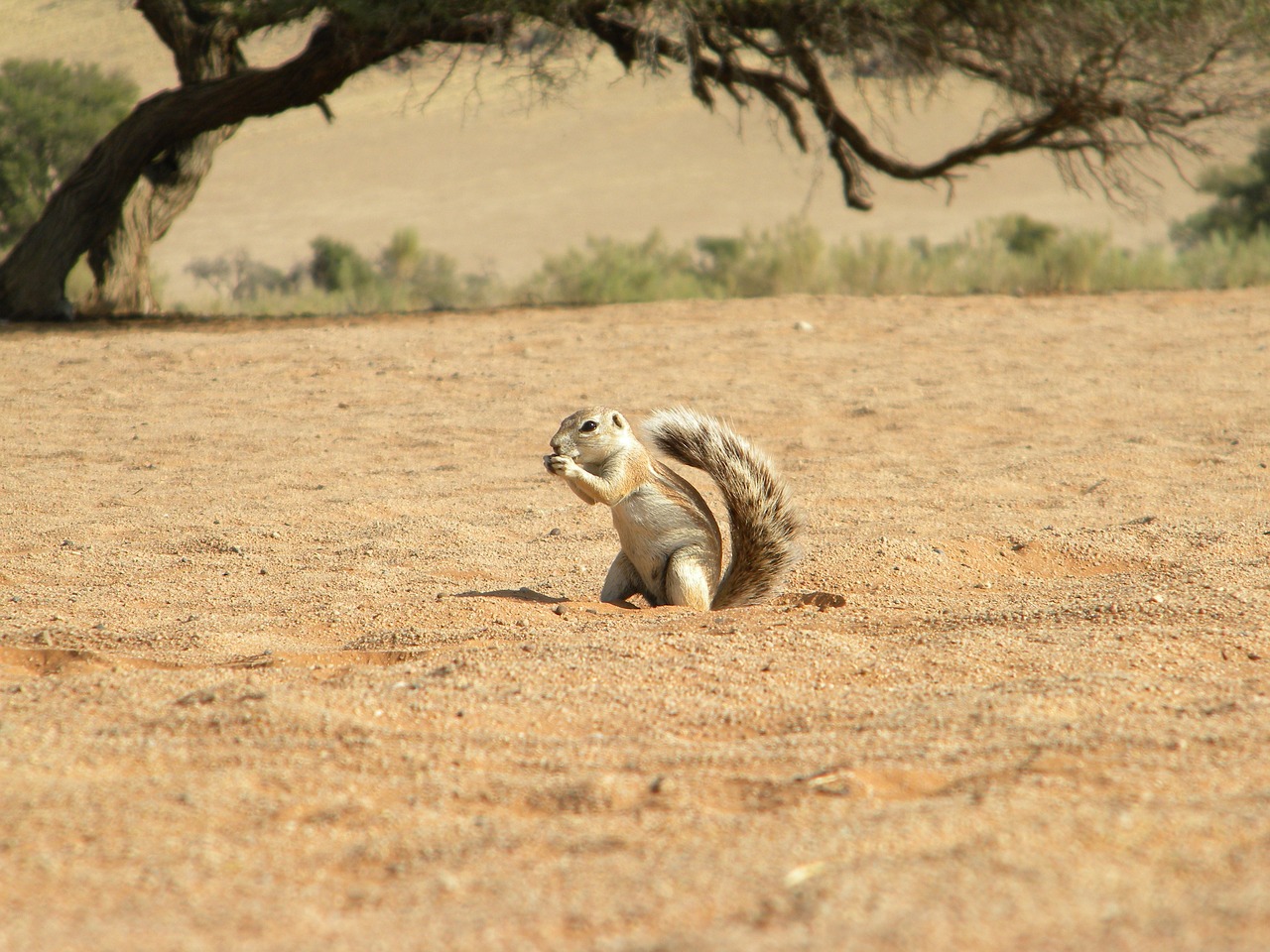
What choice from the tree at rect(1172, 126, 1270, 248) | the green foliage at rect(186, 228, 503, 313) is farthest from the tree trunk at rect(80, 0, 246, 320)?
the tree at rect(1172, 126, 1270, 248)

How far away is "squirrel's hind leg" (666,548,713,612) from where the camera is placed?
4.38 metres

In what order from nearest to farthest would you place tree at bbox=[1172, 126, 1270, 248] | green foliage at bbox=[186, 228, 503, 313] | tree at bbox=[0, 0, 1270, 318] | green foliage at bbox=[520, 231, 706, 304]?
1. tree at bbox=[0, 0, 1270, 318]
2. green foliage at bbox=[520, 231, 706, 304]
3. green foliage at bbox=[186, 228, 503, 313]
4. tree at bbox=[1172, 126, 1270, 248]

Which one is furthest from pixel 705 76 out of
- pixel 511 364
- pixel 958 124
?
pixel 958 124

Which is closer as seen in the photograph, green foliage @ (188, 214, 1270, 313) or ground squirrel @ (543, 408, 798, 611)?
ground squirrel @ (543, 408, 798, 611)

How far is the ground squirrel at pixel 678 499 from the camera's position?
4297 mm

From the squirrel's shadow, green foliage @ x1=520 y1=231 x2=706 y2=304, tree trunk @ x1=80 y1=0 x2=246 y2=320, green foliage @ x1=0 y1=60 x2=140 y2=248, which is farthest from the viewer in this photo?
green foliage @ x1=0 y1=60 x2=140 y2=248

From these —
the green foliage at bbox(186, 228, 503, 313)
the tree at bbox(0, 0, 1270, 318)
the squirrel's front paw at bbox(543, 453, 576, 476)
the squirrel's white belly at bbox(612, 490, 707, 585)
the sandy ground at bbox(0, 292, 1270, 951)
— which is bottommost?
the sandy ground at bbox(0, 292, 1270, 951)

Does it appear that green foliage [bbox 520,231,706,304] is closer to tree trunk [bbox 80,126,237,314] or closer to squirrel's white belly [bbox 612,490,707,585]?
tree trunk [bbox 80,126,237,314]

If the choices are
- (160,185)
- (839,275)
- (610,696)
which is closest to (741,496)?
(610,696)

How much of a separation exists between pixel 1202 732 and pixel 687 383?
671 cm

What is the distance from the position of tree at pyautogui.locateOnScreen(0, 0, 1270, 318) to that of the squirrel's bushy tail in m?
8.11

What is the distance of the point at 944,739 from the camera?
275 cm

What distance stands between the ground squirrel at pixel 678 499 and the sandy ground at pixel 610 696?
23cm

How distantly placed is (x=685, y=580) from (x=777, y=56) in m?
9.38
